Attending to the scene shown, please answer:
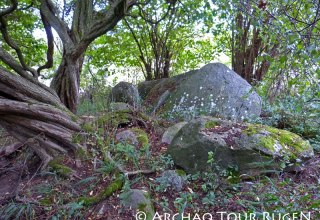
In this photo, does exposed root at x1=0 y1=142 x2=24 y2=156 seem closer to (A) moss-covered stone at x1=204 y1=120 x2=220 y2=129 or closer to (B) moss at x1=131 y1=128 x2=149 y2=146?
(B) moss at x1=131 y1=128 x2=149 y2=146

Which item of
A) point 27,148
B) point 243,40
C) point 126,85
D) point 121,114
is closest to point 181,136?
point 121,114

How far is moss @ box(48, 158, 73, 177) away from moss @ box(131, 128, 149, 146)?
939mm

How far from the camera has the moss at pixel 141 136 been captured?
348cm

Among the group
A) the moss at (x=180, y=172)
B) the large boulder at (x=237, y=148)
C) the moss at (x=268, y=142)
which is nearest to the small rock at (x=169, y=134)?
the large boulder at (x=237, y=148)

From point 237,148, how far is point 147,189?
0.99 meters

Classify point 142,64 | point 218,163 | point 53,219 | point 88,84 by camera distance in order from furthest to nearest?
point 142,64
point 88,84
point 218,163
point 53,219

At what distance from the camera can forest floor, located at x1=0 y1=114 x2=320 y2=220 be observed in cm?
226

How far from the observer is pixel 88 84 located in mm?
4656

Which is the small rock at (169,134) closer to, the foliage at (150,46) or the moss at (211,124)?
the moss at (211,124)

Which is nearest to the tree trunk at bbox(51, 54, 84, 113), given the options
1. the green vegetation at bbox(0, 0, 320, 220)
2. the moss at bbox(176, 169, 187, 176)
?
the green vegetation at bbox(0, 0, 320, 220)

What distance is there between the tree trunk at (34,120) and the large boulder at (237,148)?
1266 mm

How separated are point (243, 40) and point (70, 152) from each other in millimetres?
5265

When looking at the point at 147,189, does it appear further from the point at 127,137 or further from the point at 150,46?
the point at 150,46

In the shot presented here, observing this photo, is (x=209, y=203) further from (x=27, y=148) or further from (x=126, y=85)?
(x=126, y=85)
